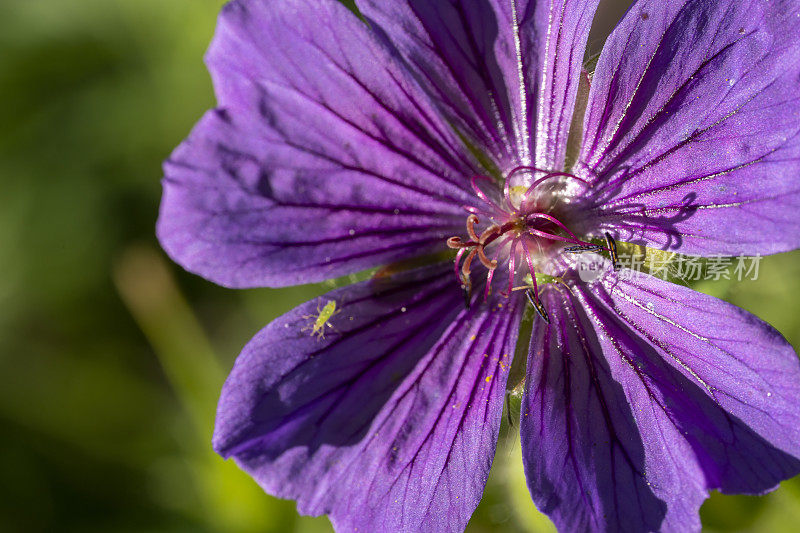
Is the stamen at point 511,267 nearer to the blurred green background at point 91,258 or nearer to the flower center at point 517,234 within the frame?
the flower center at point 517,234

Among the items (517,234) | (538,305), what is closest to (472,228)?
(517,234)

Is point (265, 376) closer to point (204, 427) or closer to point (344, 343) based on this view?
point (344, 343)

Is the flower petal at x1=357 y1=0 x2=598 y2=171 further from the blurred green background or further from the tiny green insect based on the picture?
the blurred green background

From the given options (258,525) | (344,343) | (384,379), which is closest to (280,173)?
(344,343)

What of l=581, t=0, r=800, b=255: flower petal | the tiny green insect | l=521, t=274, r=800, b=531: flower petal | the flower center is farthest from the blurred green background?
l=581, t=0, r=800, b=255: flower petal

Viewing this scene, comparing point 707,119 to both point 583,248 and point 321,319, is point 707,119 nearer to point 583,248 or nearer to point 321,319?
point 583,248

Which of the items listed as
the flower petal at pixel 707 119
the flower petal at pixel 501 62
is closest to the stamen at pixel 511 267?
the flower petal at pixel 501 62

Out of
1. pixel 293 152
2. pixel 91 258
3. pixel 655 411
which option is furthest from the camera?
pixel 91 258

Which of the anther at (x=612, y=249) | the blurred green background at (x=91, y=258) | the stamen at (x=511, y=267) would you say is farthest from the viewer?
the blurred green background at (x=91, y=258)
